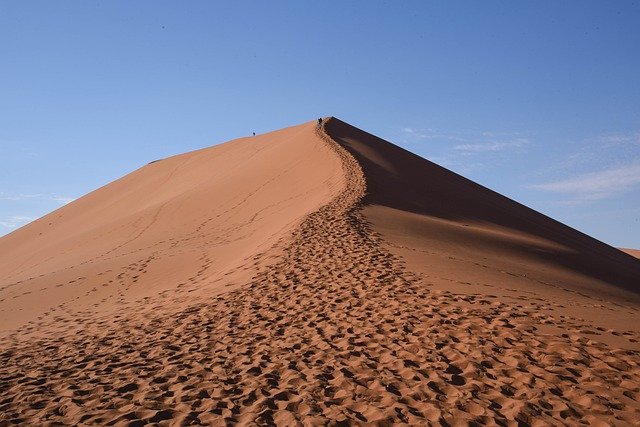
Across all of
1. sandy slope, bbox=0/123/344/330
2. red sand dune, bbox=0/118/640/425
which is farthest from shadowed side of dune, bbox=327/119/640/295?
sandy slope, bbox=0/123/344/330

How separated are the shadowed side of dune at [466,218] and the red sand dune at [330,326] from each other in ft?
0.45

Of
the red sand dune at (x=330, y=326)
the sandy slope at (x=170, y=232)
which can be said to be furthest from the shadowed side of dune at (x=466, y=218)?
the sandy slope at (x=170, y=232)

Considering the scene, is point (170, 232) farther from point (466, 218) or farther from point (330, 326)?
point (330, 326)

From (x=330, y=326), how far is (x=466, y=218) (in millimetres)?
12335

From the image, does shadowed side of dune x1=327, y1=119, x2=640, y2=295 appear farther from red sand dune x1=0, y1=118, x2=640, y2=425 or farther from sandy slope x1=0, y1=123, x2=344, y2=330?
sandy slope x1=0, y1=123, x2=344, y2=330

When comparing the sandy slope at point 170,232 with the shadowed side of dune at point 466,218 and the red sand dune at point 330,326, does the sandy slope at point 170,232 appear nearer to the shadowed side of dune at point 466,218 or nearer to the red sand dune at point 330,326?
the red sand dune at point 330,326

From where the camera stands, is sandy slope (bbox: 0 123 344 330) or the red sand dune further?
sandy slope (bbox: 0 123 344 330)

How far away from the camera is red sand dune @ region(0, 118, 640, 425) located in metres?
5.16

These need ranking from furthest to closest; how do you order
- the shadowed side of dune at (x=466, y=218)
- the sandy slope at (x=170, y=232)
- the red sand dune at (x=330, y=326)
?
the shadowed side of dune at (x=466, y=218)
the sandy slope at (x=170, y=232)
the red sand dune at (x=330, y=326)

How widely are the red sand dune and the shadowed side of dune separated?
0.14 meters

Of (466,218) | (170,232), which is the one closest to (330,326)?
(466,218)

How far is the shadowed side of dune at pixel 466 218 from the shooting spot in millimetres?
13742

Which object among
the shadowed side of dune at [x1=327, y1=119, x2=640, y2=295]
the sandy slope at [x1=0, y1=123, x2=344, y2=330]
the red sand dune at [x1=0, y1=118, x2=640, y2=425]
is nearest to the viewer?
the red sand dune at [x1=0, y1=118, x2=640, y2=425]

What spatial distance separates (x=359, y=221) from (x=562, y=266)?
5.20 metres
